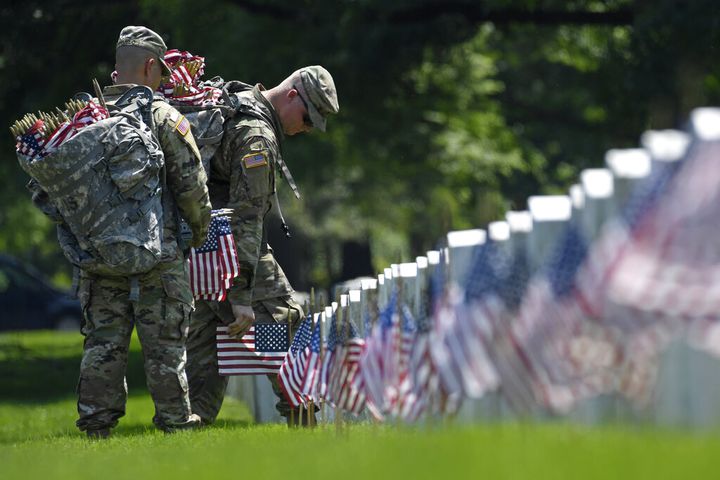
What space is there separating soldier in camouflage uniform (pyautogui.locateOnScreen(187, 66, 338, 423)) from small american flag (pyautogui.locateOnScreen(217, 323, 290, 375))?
0.26 ft

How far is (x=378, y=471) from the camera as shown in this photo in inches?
219

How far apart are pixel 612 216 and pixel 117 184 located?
4.26 meters

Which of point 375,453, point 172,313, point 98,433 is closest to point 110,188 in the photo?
point 172,313

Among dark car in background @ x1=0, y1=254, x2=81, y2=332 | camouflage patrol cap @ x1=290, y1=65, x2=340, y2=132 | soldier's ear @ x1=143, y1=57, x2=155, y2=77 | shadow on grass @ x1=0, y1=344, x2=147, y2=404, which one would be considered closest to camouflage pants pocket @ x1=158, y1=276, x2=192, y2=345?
soldier's ear @ x1=143, y1=57, x2=155, y2=77

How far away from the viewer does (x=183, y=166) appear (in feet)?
31.7

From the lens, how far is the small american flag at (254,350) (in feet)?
35.3

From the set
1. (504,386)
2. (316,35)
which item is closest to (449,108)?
(316,35)

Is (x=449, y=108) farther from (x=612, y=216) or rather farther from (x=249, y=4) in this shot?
(x=612, y=216)

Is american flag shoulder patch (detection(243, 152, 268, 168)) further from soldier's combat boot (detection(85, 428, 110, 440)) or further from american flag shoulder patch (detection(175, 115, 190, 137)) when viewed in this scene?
soldier's combat boot (detection(85, 428, 110, 440))

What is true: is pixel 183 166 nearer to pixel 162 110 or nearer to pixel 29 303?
pixel 162 110

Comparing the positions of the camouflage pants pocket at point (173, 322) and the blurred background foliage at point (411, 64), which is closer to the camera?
the camouflage pants pocket at point (173, 322)

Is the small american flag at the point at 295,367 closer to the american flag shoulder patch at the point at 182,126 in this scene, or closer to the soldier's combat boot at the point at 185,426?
the soldier's combat boot at the point at 185,426

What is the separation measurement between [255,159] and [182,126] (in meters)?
0.76

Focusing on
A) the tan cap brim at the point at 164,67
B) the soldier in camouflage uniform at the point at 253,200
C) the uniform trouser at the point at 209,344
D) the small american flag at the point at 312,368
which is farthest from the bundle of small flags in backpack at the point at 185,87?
the small american flag at the point at 312,368
